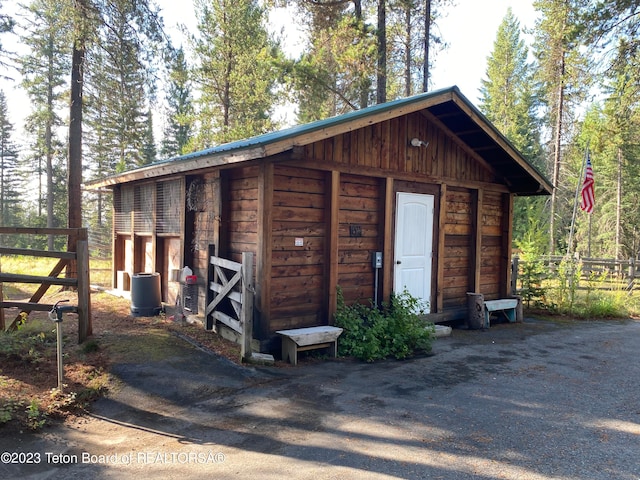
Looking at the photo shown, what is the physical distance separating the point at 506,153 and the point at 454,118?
1164 mm

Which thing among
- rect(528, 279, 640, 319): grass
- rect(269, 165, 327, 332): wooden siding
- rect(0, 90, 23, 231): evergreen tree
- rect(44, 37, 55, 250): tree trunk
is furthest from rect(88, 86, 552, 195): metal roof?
rect(0, 90, 23, 231): evergreen tree

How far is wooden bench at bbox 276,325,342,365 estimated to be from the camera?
5.53 m

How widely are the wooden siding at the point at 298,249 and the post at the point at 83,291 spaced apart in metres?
2.21

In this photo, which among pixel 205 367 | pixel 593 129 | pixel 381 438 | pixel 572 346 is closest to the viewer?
pixel 381 438

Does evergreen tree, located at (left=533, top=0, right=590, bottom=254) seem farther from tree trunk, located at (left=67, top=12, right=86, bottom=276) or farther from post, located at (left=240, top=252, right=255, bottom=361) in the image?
tree trunk, located at (left=67, top=12, right=86, bottom=276)

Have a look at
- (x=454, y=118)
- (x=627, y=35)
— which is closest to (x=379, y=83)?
(x=627, y=35)

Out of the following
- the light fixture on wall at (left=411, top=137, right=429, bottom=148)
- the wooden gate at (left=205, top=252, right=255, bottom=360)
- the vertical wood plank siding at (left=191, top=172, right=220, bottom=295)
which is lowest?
the wooden gate at (left=205, top=252, right=255, bottom=360)

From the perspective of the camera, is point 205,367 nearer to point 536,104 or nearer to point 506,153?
point 506,153

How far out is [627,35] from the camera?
33.3ft

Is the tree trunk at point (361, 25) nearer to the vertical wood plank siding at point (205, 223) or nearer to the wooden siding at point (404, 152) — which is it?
the wooden siding at point (404, 152)

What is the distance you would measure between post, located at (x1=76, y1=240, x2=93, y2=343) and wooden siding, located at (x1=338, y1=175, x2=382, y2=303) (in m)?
3.27

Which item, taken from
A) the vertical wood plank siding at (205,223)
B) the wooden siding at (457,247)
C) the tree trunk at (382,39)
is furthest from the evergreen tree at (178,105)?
the wooden siding at (457,247)

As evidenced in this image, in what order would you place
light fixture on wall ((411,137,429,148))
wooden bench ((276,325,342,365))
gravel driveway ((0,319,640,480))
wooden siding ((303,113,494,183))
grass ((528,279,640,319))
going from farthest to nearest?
grass ((528,279,640,319)), light fixture on wall ((411,137,429,148)), wooden siding ((303,113,494,183)), wooden bench ((276,325,342,365)), gravel driveway ((0,319,640,480))

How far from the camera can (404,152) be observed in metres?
7.31
